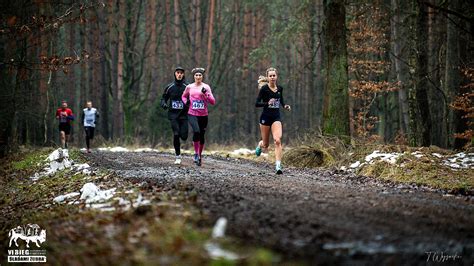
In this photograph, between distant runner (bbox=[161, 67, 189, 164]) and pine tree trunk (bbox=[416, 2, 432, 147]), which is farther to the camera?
pine tree trunk (bbox=[416, 2, 432, 147])

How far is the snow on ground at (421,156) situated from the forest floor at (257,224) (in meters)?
2.54

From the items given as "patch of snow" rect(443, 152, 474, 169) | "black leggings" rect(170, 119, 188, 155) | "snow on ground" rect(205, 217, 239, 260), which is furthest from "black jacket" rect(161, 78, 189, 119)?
"snow on ground" rect(205, 217, 239, 260)

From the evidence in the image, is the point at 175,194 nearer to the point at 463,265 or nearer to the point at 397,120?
the point at 463,265

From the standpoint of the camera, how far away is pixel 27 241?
647cm

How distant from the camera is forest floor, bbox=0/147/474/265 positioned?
4391 mm

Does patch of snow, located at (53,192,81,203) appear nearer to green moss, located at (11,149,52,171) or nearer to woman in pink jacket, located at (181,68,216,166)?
woman in pink jacket, located at (181,68,216,166)

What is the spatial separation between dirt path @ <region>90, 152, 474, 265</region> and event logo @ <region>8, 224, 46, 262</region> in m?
1.88

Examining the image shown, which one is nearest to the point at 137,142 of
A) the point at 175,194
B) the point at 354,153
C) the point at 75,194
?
the point at 354,153

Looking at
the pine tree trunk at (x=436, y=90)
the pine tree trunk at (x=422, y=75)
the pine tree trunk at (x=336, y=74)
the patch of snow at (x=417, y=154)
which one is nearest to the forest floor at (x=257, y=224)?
the patch of snow at (x=417, y=154)

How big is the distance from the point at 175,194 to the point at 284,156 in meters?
8.71

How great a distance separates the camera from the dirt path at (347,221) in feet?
14.7

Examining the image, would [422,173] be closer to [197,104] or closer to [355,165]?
[355,165]

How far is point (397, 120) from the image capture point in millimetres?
29984

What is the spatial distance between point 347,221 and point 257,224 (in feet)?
3.13
